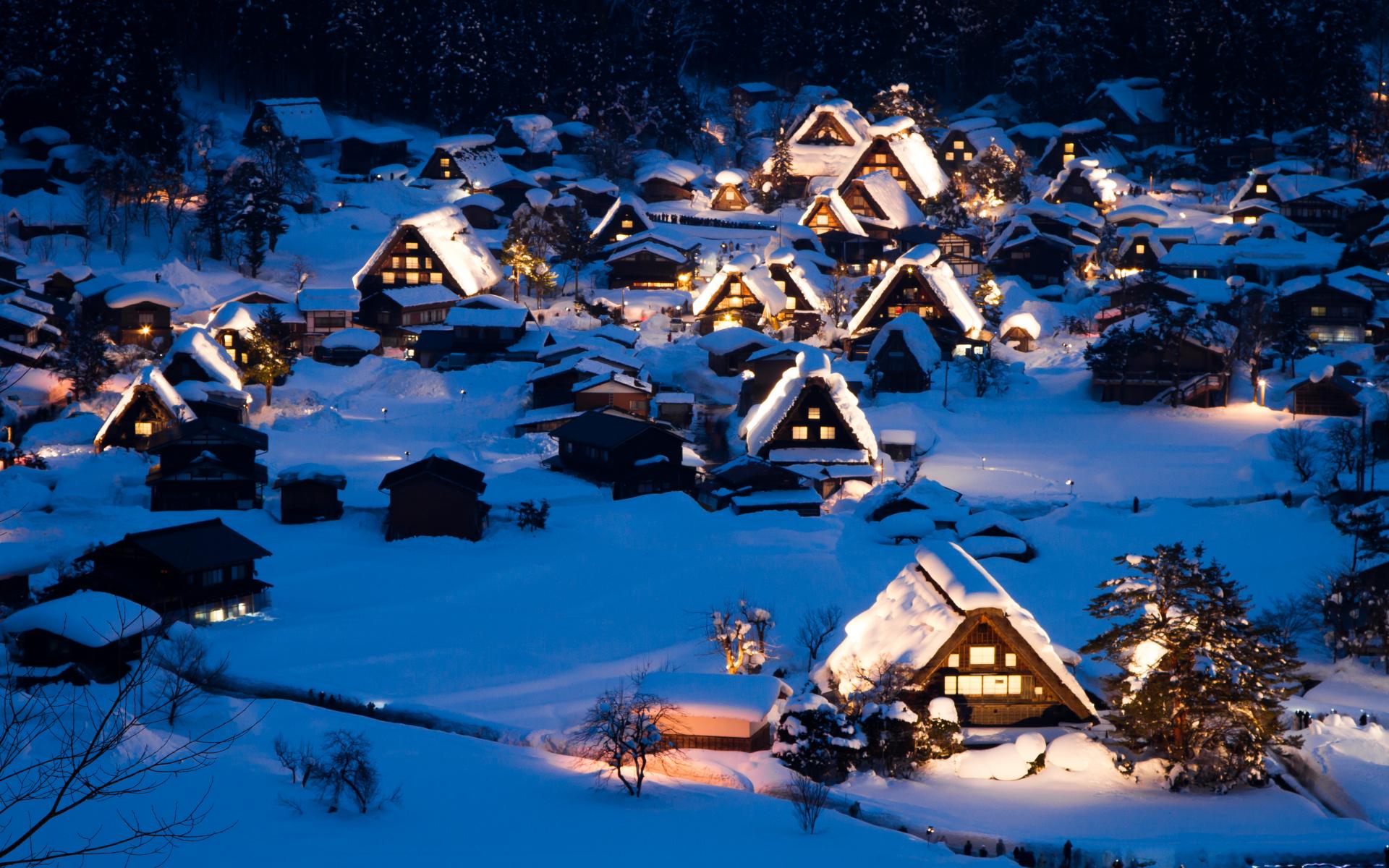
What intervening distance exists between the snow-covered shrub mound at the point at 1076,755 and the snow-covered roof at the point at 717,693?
3.79m

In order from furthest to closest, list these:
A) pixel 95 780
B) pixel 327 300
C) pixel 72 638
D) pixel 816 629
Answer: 1. pixel 327 300
2. pixel 816 629
3. pixel 72 638
4. pixel 95 780

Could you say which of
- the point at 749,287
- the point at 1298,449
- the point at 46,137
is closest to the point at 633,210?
the point at 749,287

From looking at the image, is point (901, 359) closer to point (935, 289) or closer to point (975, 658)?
point (935, 289)

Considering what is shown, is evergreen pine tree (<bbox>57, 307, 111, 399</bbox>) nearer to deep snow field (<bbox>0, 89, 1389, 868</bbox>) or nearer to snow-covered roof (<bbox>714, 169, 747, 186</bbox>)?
deep snow field (<bbox>0, 89, 1389, 868</bbox>)

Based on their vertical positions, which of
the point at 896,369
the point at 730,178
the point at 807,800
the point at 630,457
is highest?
the point at 730,178

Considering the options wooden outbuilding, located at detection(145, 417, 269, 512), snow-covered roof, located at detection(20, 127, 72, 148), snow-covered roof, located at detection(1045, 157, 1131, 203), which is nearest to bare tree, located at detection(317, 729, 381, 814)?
wooden outbuilding, located at detection(145, 417, 269, 512)

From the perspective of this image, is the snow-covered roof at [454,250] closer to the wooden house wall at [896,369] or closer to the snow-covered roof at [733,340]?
the snow-covered roof at [733,340]

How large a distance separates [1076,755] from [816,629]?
6.05 m

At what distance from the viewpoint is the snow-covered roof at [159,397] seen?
37562 mm

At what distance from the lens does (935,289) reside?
46750mm

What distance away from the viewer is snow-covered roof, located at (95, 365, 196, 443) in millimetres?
37562

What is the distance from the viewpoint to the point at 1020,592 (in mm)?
27719

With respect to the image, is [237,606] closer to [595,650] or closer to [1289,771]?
[595,650]

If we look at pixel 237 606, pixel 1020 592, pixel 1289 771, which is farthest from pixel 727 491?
pixel 1289 771
